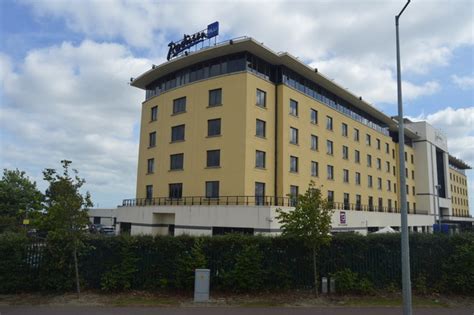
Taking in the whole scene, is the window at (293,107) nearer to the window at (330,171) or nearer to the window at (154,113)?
the window at (330,171)

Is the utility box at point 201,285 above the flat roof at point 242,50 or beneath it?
beneath

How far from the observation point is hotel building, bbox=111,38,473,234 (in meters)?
30.9

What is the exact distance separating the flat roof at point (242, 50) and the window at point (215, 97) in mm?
3102

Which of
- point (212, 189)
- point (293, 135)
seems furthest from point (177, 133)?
point (293, 135)

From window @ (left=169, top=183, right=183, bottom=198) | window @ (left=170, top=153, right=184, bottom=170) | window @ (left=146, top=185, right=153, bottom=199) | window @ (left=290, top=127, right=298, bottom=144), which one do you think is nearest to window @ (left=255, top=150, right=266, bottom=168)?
window @ (left=290, top=127, right=298, bottom=144)

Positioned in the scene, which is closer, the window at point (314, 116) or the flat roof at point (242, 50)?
the flat roof at point (242, 50)

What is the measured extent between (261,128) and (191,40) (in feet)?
35.1

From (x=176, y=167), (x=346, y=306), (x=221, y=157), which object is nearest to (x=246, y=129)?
(x=221, y=157)

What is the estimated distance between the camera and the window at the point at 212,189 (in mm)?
31750

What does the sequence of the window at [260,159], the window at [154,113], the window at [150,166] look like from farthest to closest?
the window at [154,113] < the window at [150,166] < the window at [260,159]

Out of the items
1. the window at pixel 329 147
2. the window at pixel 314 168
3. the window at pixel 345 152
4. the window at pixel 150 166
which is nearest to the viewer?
the window at pixel 314 168

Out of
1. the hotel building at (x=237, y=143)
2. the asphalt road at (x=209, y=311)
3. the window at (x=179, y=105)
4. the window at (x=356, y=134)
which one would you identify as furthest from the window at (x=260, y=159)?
the asphalt road at (x=209, y=311)

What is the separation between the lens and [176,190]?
113 feet

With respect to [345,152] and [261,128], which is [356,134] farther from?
[261,128]
